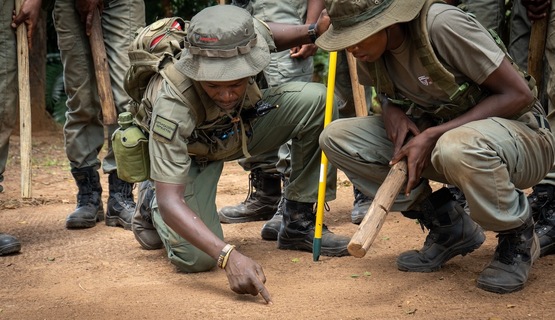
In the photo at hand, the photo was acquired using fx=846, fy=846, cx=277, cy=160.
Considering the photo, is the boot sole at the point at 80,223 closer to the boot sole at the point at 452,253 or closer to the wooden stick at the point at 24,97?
the wooden stick at the point at 24,97

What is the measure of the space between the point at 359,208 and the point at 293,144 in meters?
0.84

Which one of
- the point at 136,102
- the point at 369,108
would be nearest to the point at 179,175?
the point at 136,102

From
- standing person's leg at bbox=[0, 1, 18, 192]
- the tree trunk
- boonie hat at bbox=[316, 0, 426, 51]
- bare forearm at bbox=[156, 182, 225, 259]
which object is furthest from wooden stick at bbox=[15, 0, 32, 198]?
the tree trunk

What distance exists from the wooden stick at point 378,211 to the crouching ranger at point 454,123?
5 centimetres

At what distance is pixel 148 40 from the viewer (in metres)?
4.49

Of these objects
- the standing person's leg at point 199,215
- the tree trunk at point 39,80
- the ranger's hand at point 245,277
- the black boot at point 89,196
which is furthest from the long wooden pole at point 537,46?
the tree trunk at point 39,80

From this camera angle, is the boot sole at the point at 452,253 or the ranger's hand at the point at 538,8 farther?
the ranger's hand at the point at 538,8

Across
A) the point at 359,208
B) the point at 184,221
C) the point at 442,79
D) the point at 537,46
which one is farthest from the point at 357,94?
the point at 184,221

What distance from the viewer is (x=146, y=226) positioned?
4.95 meters

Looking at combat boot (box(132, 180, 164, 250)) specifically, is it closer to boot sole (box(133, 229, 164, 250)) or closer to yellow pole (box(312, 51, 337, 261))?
boot sole (box(133, 229, 164, 250))

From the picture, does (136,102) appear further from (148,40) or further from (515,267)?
(515,267)

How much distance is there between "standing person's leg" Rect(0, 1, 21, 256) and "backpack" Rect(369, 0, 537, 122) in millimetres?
2241

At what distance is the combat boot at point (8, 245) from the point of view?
488 centimetres

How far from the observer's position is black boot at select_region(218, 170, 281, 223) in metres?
5.56
